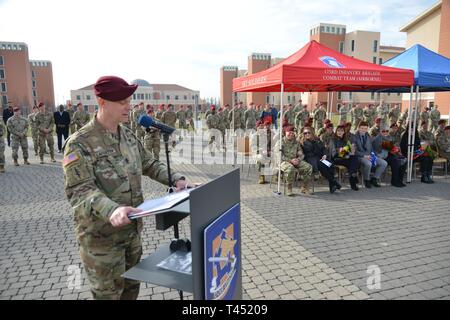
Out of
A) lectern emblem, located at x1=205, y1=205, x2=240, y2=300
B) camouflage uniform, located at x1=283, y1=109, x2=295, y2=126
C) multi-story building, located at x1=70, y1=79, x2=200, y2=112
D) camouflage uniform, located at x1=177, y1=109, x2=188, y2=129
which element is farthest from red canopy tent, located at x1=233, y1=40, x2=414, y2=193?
multi-story building, located at x1=70, y1=79, x2=200, y2=112

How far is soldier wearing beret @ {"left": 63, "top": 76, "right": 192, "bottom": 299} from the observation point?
1938 mm

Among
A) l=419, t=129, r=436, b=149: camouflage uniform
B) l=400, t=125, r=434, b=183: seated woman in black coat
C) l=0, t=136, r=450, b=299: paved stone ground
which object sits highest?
l=419, t=129, r=436, b=149: camouflage uniform

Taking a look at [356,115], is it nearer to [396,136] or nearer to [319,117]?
[319,117]

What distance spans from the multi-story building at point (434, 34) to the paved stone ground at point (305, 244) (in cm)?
1736

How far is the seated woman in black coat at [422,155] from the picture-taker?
8.60m

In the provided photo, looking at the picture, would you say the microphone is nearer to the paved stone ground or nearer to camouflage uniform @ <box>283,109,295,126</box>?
the paved stone ground

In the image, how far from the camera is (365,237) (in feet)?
16.0

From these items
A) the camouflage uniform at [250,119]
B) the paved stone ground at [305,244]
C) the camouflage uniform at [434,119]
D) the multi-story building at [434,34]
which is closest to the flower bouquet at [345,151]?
the paved stone ground at [305,244]

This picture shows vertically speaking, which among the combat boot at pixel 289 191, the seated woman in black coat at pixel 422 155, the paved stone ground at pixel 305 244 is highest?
the seated woman in black coat at pixel 422 155

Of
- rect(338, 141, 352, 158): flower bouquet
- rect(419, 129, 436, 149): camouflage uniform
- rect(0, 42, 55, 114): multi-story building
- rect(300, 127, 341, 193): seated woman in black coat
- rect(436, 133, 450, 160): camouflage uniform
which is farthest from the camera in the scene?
Answer: rect(0, 42, 55, 114): multi-story building

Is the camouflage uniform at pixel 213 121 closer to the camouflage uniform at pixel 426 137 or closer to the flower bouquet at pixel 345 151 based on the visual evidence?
the flower bouquet at pixel 345 151

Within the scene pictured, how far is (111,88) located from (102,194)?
2.16ft
